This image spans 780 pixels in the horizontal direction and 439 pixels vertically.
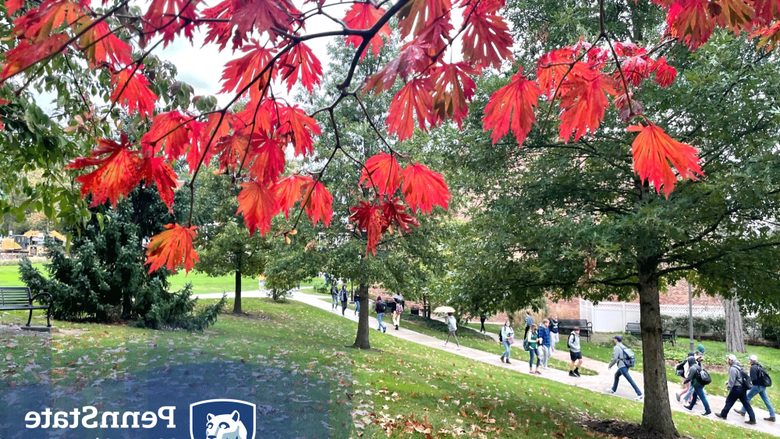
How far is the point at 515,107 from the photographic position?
169 cm

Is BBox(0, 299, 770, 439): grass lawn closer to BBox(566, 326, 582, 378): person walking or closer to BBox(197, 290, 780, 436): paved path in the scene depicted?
BBox(197, 290, 780, 436): paved path

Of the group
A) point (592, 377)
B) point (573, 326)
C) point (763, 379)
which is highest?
point (763, 379)

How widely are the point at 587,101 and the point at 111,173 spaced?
5.76ft

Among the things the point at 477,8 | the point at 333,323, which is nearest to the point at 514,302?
the point at 477,8

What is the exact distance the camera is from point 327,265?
13125 mm

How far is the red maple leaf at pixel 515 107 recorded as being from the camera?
1.68 m

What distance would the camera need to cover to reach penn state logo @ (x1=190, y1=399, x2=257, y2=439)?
4.60 m

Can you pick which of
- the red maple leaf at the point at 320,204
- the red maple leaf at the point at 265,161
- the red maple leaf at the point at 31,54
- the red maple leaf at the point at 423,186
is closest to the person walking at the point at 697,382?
the red maple leaf at the point at 423,186

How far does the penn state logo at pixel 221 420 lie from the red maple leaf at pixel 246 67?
390cm

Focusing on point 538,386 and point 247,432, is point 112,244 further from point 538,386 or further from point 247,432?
point 538,386

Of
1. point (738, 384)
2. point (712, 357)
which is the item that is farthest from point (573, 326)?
point (738, 384)

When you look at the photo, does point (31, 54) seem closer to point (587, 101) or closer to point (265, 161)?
point (265, 161)

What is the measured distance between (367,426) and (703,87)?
5.80 m

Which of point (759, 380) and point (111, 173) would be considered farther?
point (759, 380)
